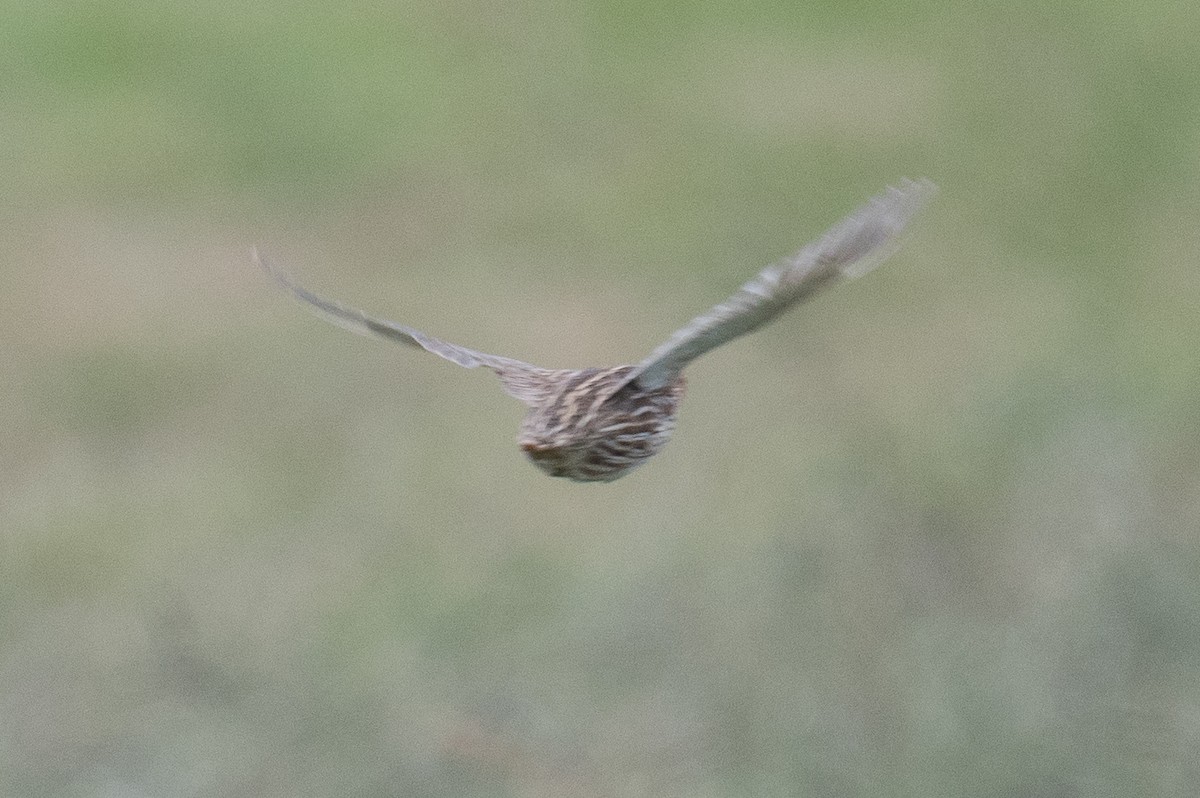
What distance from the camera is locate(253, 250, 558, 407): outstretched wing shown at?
3064 millimetres

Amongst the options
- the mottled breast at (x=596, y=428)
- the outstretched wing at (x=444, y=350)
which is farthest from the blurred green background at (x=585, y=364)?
the mottled breast at (x=596, y=428)

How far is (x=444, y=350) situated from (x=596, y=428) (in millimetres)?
425

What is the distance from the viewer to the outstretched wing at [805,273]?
2.47 metres

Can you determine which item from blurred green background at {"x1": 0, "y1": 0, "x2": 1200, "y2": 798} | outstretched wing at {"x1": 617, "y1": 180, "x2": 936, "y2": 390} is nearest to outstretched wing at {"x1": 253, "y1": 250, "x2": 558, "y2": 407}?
outstretched wing at {"x1": 617, "y1": 180, "x2": 936, "y2": 390}

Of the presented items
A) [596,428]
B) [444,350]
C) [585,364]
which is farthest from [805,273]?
[585,364]

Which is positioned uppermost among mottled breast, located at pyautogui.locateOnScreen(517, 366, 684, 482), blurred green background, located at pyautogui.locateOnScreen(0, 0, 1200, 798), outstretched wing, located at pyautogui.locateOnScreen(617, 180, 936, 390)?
outstretched wing, located at pyautogui.locateOnScreen(617, 180, 936, 390)

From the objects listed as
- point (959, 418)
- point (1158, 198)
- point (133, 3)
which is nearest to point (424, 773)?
point (959, 418)

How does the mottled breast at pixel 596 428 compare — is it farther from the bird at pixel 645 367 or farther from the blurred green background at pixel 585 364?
the blurred green background at pixel 585 364

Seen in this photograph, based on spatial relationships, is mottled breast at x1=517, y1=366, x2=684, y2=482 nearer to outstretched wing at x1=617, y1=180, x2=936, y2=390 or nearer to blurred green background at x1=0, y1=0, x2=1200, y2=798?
outstretched wing at x1=617, y1=180, x2=936, y2=390

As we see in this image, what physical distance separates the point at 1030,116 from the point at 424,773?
25.8 feet

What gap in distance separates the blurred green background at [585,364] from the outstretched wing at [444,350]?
0.76 meters

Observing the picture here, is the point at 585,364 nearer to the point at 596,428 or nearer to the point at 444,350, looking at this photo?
the point at 444,350

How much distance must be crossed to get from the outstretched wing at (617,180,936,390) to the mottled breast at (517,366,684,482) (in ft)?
0.69

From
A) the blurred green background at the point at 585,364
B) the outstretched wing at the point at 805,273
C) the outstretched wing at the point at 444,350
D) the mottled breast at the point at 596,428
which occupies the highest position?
the outstretched wing at the point at 805,273
